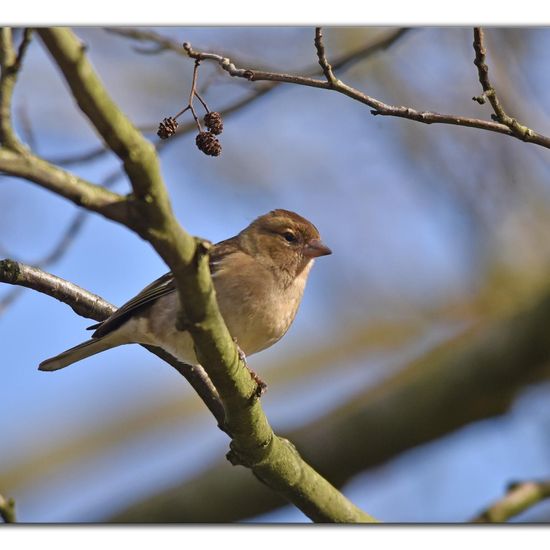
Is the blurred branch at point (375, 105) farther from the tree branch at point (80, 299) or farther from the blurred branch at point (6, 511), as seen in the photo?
the blurred branch at point (6, 511)

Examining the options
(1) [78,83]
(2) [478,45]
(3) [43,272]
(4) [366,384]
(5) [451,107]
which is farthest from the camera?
(4) [366,384]

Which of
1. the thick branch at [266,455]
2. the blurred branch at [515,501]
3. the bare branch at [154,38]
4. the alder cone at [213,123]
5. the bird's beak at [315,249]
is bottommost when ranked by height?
the blurred branch at [515,501]

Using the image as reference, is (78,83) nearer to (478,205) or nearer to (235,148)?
(235,148)

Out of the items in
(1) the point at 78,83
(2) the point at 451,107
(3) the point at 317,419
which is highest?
(2) the point at 451,107

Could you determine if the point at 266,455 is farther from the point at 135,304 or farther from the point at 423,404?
the point at 423,404

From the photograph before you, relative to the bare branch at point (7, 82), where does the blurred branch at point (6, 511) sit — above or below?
below

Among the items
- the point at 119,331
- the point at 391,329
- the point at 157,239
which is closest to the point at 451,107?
the point at 391,329

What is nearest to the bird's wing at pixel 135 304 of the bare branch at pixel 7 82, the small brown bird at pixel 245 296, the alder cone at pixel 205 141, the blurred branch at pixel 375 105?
the small brown bird at pixel 245 296
